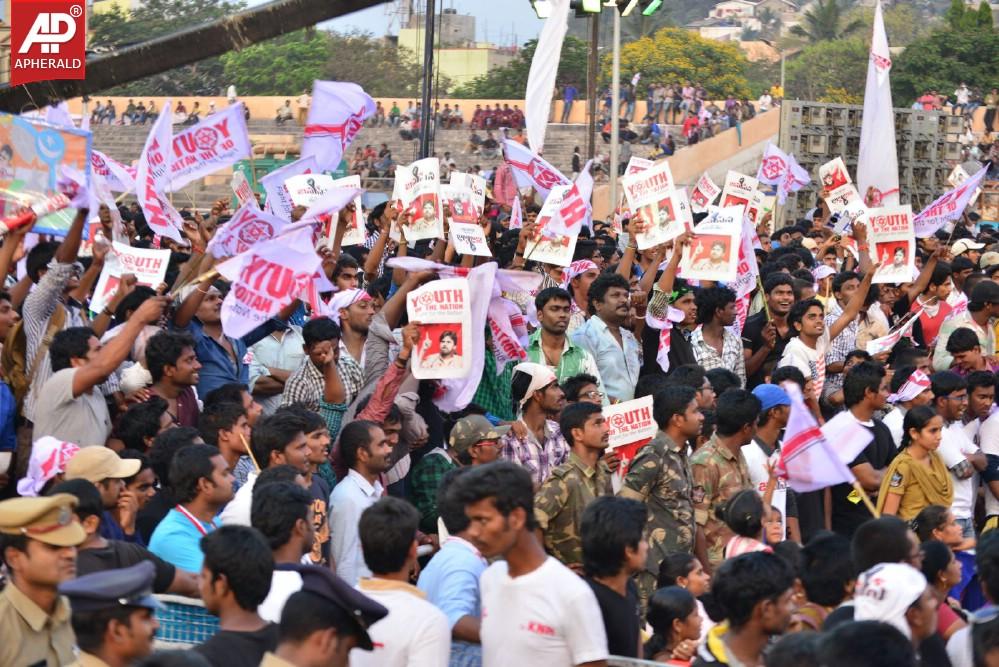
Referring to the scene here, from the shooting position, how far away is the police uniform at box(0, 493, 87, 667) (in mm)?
Answer: 4979

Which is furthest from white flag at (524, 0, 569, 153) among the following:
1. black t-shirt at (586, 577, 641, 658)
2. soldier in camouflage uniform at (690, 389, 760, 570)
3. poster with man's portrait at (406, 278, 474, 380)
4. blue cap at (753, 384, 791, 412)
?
black t-shirt at (586, 577, 641, 658)

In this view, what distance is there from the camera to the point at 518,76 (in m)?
57.2

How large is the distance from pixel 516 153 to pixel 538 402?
550cm

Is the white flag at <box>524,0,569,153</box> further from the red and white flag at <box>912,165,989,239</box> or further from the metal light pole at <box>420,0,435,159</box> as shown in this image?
the red and white flag at <box>912,165,989,239</box>

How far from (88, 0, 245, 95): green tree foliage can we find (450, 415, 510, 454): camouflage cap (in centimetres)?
4037

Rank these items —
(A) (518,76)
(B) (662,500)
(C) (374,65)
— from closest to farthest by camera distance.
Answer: (B) (662,500) < (A) (518,76) < (C) (374,65)

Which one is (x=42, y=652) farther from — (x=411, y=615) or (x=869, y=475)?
(x=869, y=475)

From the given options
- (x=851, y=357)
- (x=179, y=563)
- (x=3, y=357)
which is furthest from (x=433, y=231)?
(x=179, y=563)

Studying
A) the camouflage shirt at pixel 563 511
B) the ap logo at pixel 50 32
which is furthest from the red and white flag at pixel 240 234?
the ap logo at pixel 50 32

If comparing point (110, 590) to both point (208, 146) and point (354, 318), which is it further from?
point (208, 146)

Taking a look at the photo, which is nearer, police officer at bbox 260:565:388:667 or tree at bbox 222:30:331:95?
police officer at bbox 260:565:388:667

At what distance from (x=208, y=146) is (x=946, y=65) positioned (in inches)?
1973

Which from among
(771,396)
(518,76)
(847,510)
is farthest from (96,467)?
(518,76)

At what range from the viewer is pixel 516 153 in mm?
13148
